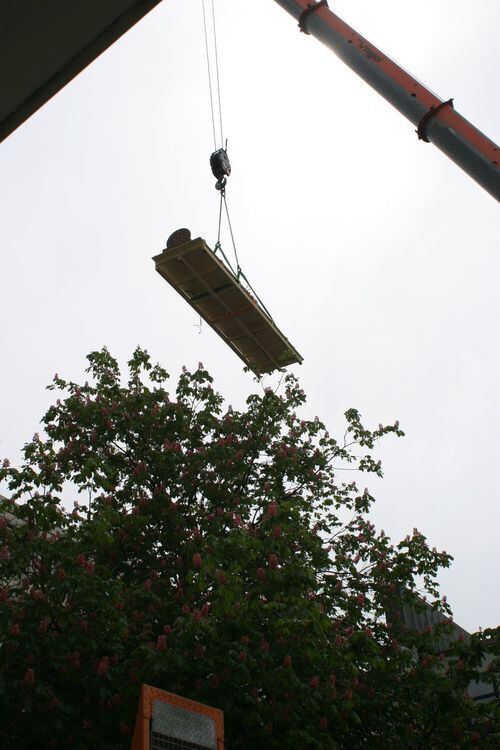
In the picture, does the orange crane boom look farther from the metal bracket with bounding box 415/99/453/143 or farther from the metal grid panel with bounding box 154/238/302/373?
the metal grid panel with bounding box 154/238/302/373

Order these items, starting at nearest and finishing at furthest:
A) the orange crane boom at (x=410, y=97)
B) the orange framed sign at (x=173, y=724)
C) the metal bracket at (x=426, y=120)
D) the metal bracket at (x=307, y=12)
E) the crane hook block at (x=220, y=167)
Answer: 1. the orange framed sign at (x=173, y=724)
2. the orange crane boom at (x=410, y=97)
3. the metal bracket at (x=426, y=120)
4. the metal bracket at (x=307, y=12)
5. the crane hook block at (x=220, y=167)

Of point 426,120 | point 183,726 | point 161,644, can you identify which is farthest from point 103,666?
point 426,120

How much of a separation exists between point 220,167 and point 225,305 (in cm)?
453

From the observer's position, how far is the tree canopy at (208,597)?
7.59m

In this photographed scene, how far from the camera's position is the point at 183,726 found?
15.0ft

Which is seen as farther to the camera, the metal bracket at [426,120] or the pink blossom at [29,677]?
the metal bracket at [426,120]

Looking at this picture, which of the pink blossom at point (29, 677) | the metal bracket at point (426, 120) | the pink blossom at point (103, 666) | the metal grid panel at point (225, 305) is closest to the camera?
the pink blossom at point (29, 677)

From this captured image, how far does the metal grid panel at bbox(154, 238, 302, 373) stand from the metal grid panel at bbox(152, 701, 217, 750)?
724 cm

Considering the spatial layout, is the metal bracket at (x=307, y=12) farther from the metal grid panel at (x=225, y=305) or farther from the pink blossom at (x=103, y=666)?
the pink blossom at (x=103, y=666)

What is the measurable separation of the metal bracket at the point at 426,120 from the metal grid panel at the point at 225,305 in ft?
11.4

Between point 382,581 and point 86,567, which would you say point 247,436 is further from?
point 86,567

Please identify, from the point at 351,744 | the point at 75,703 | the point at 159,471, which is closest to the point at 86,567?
the point at 75,703

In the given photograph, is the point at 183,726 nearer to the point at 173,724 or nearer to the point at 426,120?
the point at 173,724

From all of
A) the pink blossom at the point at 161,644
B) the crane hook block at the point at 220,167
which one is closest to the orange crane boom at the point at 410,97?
the crane hook block at the point at 220,167
